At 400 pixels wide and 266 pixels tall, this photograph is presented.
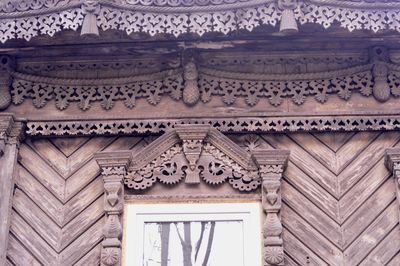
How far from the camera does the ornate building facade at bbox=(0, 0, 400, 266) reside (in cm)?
522

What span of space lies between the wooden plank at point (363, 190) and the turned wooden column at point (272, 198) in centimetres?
45

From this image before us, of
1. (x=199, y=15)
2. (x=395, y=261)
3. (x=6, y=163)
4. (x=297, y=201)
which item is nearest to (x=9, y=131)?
(x=6, y=163)

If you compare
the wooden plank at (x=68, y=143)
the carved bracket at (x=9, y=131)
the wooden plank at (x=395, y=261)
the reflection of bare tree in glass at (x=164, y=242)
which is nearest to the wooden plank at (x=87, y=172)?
the wooden plank at (x=68, y=143)

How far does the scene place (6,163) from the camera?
5480 millimetres

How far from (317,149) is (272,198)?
0.57 metres

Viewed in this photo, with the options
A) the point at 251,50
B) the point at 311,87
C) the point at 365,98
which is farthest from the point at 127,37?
the point at 365,98

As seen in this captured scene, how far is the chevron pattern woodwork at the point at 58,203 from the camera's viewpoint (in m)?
5.24

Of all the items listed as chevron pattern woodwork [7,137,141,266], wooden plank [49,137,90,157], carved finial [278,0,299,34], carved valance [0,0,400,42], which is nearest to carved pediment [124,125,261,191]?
chevron pattern woodwork [7,137,141,266]

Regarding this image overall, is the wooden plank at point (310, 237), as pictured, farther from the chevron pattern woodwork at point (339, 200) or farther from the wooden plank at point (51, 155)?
the wooden plank at point (51, 155)

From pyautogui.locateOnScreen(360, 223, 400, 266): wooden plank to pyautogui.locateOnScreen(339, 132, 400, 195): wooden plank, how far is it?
43 centimetres

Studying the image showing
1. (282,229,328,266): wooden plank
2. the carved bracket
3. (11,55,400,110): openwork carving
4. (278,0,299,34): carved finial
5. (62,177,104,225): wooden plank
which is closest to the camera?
(282,229,328,266): wooden plank

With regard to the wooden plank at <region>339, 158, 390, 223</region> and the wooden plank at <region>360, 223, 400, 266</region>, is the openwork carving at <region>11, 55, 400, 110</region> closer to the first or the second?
the wooden plank at <region>339, 158, 390, 223</region>

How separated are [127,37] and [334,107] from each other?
4.99 feet

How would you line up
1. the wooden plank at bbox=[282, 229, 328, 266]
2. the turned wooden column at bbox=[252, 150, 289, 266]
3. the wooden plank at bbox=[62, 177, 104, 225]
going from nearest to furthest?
1. the turned wooden column at bbox=[252, 150, 289, 266]
2. the wooden plank at bbox=[282, 229, 328, 266]
3. the wooden plank at bbox=[62, 177, 104, 225]
